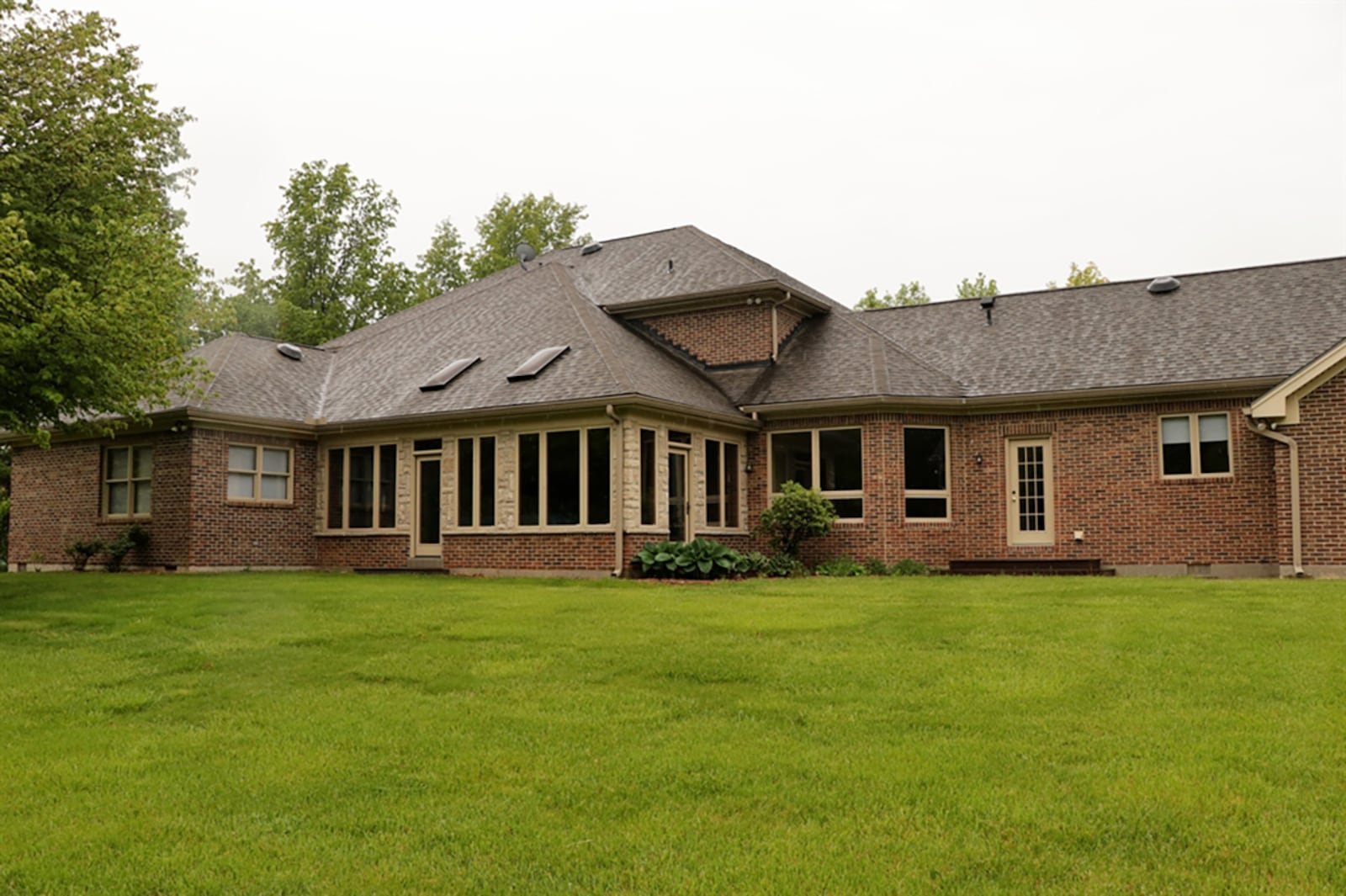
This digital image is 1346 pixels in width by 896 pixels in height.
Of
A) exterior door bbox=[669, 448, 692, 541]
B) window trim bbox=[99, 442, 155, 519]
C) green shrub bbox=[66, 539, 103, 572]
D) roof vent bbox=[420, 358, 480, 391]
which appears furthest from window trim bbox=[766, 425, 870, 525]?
green shrub bbox=[66, 539, 103, 572]

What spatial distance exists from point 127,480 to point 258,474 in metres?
2.66

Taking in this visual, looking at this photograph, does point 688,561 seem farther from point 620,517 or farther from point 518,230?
point 518,230

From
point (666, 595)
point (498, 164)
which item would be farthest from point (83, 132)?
point (498, 164)

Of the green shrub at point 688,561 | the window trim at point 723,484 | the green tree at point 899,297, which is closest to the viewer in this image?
the green shrub at point 688,561

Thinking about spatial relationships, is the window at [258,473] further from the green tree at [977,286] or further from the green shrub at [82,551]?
the green tree at [977,286]

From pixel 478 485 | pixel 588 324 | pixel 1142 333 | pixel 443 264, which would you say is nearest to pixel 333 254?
pixel 443 264

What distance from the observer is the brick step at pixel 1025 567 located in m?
18.0

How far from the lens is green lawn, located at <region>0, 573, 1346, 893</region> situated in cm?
443

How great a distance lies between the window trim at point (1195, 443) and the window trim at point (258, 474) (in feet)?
49.9

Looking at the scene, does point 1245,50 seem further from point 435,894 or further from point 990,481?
point 435,894

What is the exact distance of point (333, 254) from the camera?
4041cm

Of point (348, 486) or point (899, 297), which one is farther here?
point (899, 297)

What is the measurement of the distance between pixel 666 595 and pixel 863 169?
3136 cm

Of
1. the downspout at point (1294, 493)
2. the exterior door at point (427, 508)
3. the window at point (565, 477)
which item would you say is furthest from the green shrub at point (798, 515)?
the downspout at point (1294, 493)
